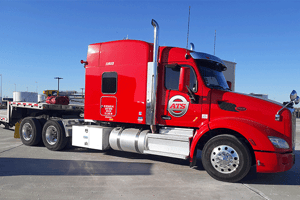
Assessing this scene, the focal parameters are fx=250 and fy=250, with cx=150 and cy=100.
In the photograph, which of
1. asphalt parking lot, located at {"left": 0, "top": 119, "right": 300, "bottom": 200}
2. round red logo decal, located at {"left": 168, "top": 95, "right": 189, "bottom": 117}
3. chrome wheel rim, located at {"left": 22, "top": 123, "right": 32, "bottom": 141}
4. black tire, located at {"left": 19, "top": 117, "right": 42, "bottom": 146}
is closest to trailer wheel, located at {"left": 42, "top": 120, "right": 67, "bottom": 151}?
black tire, located at {"left": 19, "top": 117, "right": 42, "bottom": 146}

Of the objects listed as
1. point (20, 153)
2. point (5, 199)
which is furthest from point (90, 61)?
point (5, 199)

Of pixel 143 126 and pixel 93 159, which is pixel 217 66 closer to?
pixel 143 126

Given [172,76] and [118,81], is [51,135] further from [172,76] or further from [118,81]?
[172,76]

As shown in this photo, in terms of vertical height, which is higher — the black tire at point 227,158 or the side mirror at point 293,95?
the side mirror at point 293,95

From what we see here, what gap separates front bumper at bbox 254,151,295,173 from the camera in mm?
4750

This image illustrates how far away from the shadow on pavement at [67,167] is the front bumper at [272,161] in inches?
91.3

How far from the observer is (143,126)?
268 inches

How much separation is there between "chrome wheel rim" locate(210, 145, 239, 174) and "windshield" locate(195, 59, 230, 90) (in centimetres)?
146

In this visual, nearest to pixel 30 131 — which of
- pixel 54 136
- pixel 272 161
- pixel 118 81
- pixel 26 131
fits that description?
pixel 26 131

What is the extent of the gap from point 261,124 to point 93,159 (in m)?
4.34

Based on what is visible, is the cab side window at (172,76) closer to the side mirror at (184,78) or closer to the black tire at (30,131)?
the side mirror at (184,78)

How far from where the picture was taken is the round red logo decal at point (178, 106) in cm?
586

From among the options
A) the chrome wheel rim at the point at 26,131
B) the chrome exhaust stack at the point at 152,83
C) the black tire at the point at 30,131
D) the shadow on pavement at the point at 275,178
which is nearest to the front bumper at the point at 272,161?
the shadow on pavement at the point at 275,178

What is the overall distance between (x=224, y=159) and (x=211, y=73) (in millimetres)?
2059
